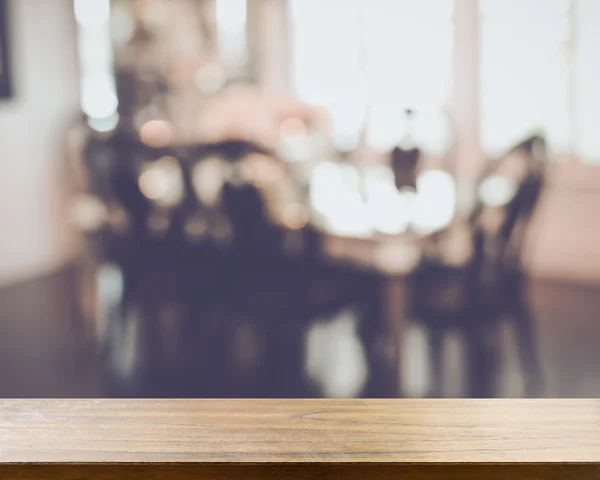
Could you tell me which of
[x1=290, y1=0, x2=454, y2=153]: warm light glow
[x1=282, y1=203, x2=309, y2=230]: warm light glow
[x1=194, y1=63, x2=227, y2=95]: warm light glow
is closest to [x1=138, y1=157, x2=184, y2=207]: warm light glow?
[x1=282, y1=203, x2=309, y2=230]: warm light glow

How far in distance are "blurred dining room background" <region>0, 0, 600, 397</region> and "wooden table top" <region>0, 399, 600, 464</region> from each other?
1.90 metres

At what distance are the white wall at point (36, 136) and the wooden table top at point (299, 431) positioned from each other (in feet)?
13.3

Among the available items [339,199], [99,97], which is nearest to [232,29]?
[99,97]

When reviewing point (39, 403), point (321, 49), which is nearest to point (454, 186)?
point (321, 49)

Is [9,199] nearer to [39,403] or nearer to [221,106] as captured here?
[221,106]

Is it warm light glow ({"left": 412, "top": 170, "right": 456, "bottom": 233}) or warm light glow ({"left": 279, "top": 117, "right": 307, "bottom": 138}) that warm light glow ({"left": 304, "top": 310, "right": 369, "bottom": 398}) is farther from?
warm light glow ({"left": 279, "top": 117, "right": 307, "bottom": 138})

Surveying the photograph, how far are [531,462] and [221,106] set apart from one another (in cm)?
531

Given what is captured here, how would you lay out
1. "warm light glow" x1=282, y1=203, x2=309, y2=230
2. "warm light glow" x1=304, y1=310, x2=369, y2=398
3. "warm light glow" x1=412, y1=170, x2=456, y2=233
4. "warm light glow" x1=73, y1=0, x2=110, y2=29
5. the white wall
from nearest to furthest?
1. "warm light glow" x1=304, y1=310, x2=369, y2=398
2. "warm light glow" x1=412, y1=170, x2=456, y2=233
3. "warm light glow" x1=282, y1=203, x2=309, y2=230
4. the white wall
5. "warm light glow" x1=73, y1=0, x2=110, y2=29

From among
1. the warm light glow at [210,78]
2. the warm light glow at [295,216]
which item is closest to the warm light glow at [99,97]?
the warm light glow at [210,78]

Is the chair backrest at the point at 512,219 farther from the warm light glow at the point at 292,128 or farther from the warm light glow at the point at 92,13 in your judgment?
the warm light glow at the point at 92,13

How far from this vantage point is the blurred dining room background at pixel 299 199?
8.52ft

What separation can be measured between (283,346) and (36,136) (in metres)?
2.57

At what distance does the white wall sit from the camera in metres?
4.29

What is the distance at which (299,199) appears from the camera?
3299 millimetres
